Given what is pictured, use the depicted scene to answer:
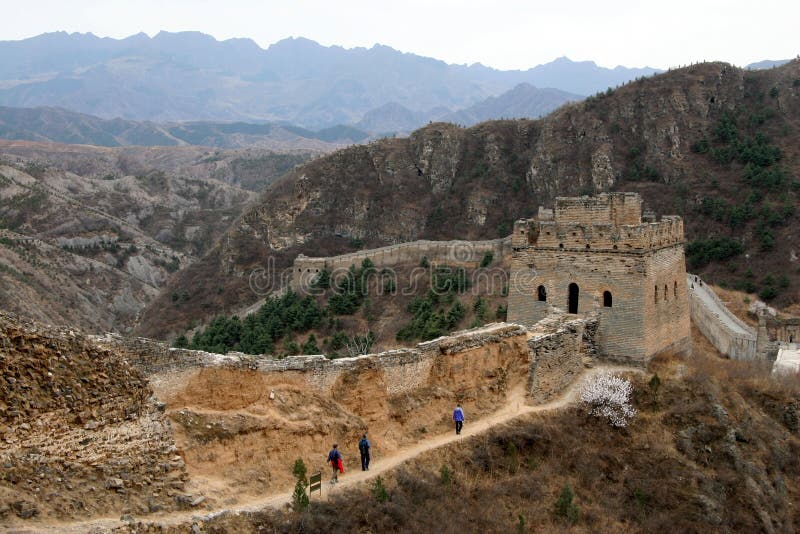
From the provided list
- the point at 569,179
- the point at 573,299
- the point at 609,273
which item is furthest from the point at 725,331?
the point at 569,179

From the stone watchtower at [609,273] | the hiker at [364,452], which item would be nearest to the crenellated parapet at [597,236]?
the stone watchtower at [609,273]

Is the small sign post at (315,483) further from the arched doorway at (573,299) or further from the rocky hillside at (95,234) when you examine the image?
the rocky hillside at (95,234)

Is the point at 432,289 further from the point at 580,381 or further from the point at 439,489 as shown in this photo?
the point at 439,489

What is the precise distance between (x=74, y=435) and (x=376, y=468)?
5.00m

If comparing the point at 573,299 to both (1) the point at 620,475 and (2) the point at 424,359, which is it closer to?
(1) the point at 620,475

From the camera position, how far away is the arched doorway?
1919 centimetres

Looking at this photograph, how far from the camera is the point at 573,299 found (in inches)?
760

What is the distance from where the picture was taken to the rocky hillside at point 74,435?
9.96 m

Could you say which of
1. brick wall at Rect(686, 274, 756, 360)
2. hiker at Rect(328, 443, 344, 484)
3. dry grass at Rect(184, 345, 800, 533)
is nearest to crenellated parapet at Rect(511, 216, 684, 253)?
dry grass at Rect(184, 345, 800, 533)

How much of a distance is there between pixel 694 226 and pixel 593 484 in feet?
196

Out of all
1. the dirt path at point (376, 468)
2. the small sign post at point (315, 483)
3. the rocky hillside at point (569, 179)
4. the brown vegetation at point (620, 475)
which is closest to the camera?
the dirt path at point (376, 468)

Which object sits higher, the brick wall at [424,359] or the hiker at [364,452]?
the brick wall at [424,359]

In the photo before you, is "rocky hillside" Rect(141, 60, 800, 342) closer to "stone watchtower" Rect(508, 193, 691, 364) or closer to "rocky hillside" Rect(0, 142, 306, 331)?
"rocky hillside" Rect(0, 142, 306, 331)

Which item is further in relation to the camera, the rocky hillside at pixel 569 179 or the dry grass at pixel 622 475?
the rocky hillside at pixel 569 179
